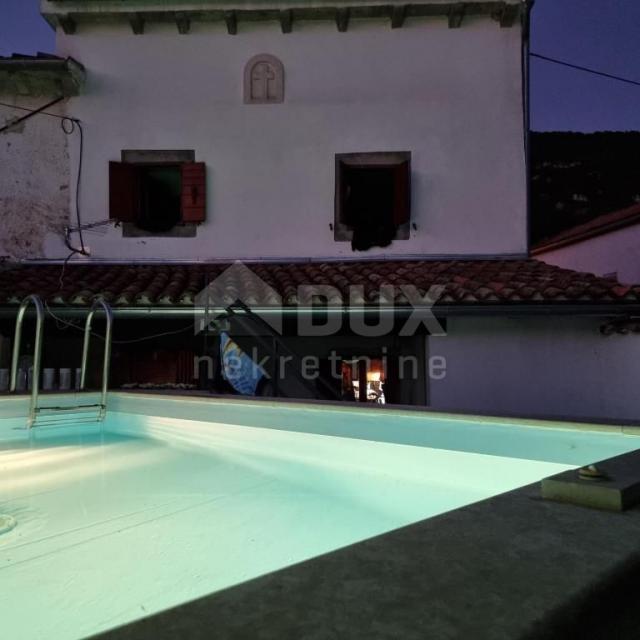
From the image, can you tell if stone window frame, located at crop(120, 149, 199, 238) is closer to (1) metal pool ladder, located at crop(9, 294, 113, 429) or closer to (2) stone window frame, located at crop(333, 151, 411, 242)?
(2) stone window frame, located at crop(333, 151, 411, 242)

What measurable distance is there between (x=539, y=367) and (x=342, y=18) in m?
6.47

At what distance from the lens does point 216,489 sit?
3637 millimetres

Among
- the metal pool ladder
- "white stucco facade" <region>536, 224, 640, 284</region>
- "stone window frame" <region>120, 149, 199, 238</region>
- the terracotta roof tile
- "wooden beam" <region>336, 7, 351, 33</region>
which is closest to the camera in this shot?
the metal pool ladder

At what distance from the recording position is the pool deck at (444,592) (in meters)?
0.73

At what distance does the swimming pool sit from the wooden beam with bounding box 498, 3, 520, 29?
→ 773 centimetres

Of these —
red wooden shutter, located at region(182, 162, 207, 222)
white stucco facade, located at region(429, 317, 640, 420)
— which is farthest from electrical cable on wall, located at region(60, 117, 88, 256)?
white stucco facade, located at region(429, 317, 640, 420)

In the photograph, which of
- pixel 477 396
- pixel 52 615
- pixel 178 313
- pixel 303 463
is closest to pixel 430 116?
pixel 477 396

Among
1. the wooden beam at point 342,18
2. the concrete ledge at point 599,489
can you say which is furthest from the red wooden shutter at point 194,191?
the concrete ledge at point 599,489

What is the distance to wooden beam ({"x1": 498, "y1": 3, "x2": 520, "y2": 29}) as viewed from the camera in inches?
323

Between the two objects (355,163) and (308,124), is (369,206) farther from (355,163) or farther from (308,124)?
(308,124)

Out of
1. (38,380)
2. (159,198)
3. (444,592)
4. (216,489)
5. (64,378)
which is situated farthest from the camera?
(159,198)

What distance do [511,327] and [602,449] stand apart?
4.80 metres

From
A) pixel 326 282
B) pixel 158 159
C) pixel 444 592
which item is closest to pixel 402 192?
pixel 326 282

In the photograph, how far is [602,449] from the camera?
2.81 meters
